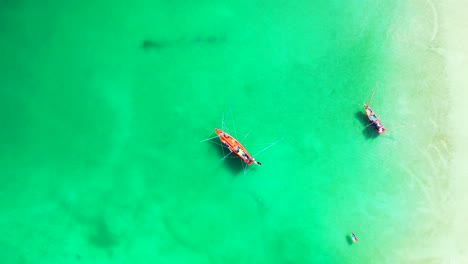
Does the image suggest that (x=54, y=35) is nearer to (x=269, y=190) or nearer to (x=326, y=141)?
(x=269, y=190)

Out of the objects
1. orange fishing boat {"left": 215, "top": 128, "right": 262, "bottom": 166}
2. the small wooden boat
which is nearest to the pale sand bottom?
the small wooden boat

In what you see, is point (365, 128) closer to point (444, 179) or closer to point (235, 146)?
point (444, 179)

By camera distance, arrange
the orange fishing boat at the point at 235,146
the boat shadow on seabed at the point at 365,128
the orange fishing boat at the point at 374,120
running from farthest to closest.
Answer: the boat shadow on seabed at the point at 365,128, the orange fishing boat at the point at 374,120, the orange fishing boat at the point at 235,146

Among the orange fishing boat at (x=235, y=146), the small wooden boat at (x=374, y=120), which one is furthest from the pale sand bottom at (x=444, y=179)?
the orange fishing boat at (x=235, y=146)

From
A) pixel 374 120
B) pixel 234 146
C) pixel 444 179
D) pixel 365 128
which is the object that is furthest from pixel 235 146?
pixel 444 179

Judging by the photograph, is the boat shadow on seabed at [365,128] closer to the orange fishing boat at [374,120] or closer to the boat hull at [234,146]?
the orange fishing boat at [374,120]

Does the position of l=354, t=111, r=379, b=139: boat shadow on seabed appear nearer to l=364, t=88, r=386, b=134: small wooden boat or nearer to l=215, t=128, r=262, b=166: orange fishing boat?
l=364, t=88, r=386, b=134: small wooden boat
